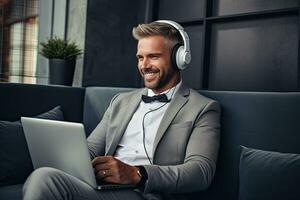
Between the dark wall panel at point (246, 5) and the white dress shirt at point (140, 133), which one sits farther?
the dark wall panel at point (246, 5)

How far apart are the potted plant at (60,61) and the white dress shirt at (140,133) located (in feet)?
3.49

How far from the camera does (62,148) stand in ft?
4.76

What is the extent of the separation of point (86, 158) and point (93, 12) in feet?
6.96

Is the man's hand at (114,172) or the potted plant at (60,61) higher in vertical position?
the potted plant at (60,61)

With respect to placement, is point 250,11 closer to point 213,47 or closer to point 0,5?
point 213,47

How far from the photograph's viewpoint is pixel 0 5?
3492mm

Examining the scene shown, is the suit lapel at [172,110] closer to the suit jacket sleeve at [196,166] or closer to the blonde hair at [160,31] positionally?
the suit jacket sleeve at [196,166]

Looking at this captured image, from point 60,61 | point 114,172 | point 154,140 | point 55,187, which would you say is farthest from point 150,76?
point 60,61

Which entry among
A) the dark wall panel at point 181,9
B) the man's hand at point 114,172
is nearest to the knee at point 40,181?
the man's hand at point 114,172

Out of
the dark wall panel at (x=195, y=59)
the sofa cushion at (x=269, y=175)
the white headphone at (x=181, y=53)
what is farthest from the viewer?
the dark wall panel at (x=195, y=59)

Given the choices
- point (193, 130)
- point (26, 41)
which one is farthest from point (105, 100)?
point (26, 41)

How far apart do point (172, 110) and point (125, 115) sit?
283 millimetres

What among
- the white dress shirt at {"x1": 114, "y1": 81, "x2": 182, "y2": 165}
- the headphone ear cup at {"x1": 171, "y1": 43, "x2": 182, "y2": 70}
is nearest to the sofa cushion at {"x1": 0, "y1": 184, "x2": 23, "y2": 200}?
the white dress shirt at {"x1": 114, "y1": 81, "x2": 182, "y2": 165}

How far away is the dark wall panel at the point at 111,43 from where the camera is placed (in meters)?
3.28
